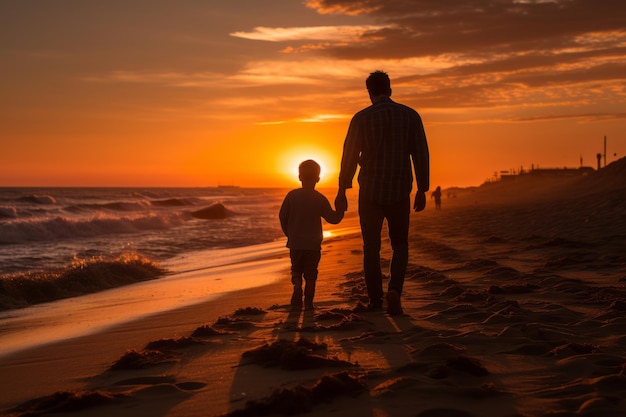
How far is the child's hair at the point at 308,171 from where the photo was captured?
7258mm

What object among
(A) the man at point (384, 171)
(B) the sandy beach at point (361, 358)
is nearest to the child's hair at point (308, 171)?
(A) the man at point (384, 171)

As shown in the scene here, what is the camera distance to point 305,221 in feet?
23.7

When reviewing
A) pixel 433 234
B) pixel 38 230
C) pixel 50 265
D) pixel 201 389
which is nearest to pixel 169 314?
pixel 201 389

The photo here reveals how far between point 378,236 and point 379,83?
146cm

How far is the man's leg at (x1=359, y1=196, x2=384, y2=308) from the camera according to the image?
20.6 feet

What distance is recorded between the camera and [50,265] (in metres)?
15.1

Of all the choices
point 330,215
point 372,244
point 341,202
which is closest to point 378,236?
point 372,244

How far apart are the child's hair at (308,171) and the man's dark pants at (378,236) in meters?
1.04

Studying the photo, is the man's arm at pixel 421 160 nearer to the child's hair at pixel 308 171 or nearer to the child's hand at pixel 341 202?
the child's hand at pixel 341 202

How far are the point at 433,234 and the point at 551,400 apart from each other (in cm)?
1475

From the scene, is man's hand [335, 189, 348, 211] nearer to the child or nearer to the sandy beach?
the child

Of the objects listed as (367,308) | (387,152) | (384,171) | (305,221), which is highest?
(387,152)

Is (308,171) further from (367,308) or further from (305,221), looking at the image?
(367,308)

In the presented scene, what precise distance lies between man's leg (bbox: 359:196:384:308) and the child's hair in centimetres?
104
